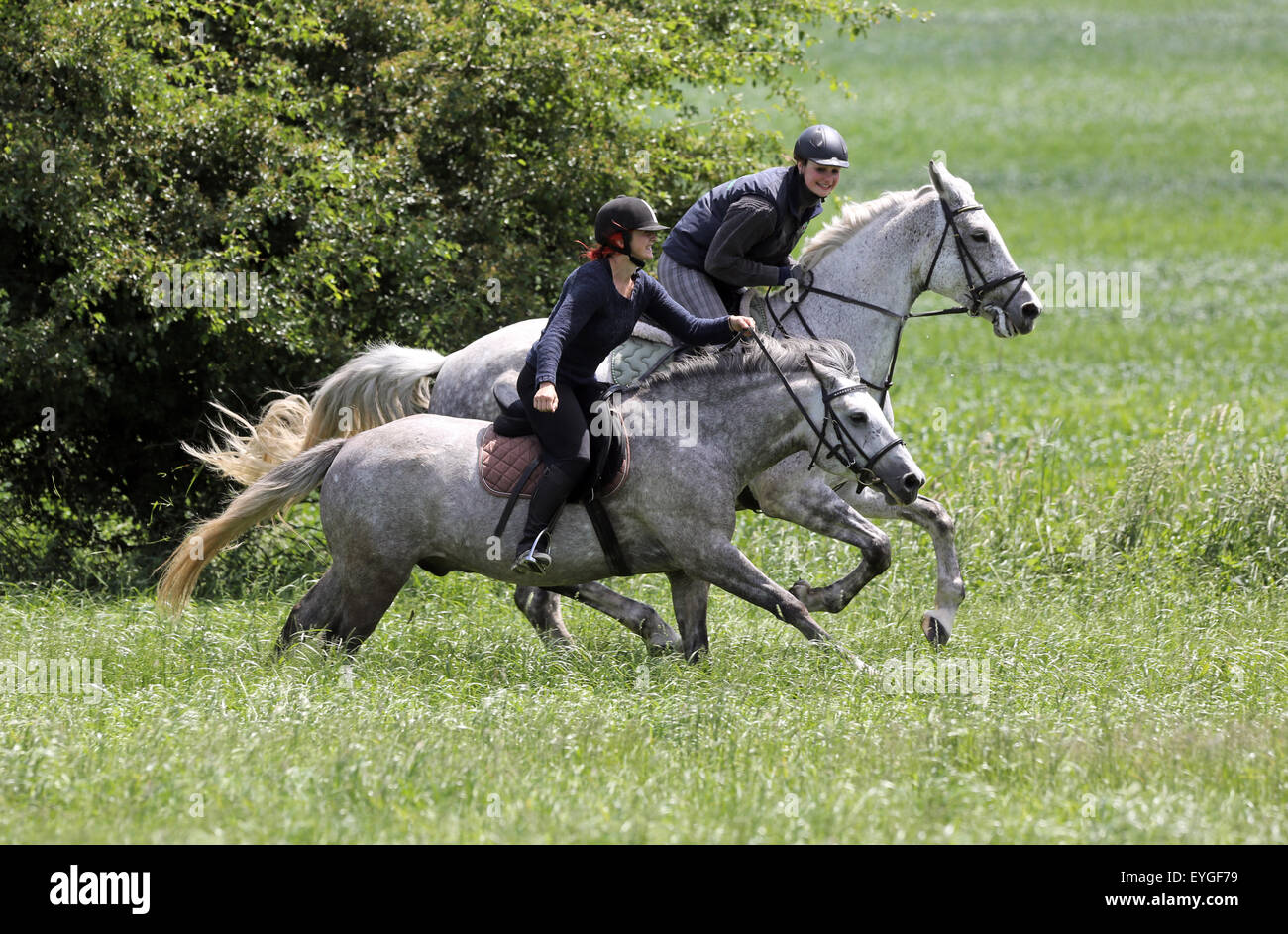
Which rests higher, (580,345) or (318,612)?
(580,345)

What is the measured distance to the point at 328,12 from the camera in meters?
10.7

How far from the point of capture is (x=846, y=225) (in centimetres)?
888

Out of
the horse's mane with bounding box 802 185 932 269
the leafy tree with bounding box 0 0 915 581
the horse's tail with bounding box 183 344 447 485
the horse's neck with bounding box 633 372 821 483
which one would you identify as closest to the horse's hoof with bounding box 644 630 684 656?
the horse's neck with bounding box 633 372 821 483

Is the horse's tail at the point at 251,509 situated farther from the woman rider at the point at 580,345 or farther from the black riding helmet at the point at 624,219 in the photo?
the black riding helmet at the point at 624,219

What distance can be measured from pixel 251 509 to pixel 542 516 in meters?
1.60

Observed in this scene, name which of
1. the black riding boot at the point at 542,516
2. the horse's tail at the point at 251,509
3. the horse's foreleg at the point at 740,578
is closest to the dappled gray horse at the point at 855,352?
the horse's tail at the point at 251,509

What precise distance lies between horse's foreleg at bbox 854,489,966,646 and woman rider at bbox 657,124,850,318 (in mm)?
1462

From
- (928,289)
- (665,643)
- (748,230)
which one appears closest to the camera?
(665,643)

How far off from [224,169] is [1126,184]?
125 ft

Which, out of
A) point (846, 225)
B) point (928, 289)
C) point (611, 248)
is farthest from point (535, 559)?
point (846, 225)

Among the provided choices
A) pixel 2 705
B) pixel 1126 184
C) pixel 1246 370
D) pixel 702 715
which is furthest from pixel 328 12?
pixel 1126 184

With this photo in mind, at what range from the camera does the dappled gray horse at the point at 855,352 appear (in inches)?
324

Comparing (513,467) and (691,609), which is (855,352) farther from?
(513,467)

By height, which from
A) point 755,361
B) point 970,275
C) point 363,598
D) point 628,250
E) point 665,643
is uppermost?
point 970,275
